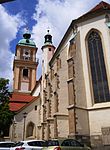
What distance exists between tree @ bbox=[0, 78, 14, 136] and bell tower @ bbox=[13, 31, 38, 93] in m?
27.3

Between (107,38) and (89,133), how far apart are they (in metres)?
9.29

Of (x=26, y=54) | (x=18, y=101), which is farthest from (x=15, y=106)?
(x=26, y=54)

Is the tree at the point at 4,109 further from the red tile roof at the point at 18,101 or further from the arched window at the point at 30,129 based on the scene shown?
the red tile roof at the point at 18,101

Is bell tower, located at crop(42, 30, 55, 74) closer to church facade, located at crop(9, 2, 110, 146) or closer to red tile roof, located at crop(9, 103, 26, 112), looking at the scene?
red tile roof, located at crop(9, 103, 26, 112)

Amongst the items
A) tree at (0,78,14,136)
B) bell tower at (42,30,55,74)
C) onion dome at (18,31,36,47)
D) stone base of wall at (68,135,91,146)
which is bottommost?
stone base of wall at (68,135,91,146)

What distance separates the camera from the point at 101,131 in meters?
18.4

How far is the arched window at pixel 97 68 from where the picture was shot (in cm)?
1950

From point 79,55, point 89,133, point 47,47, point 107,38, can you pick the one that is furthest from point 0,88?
point 47,47

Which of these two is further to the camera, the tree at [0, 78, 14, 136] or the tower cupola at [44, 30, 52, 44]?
the tower cupola at [44, 30, 52, 44]

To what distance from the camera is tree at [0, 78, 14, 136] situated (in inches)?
889

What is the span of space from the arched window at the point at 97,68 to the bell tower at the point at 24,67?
33.0 m

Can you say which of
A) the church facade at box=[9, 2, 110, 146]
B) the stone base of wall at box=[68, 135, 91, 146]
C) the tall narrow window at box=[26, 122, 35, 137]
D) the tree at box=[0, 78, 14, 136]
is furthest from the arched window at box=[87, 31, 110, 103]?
the tall narrow window at box=[26, 122, 35, 137]

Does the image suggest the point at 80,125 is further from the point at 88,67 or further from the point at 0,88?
the point at 0,88

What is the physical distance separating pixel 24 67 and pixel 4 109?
31.4m
